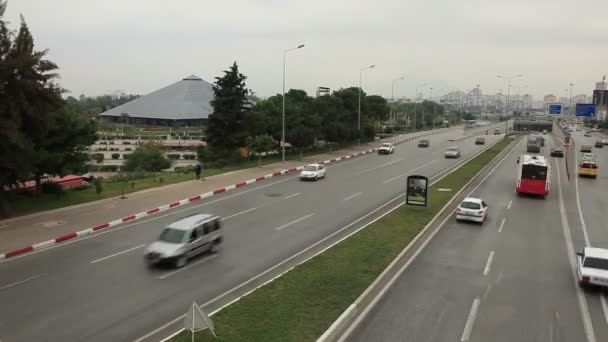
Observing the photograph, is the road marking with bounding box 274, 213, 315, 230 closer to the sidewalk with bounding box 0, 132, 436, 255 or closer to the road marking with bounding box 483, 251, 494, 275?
the sidewalk with bounding box 0, 132, 436, 255

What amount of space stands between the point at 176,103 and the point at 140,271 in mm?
156434

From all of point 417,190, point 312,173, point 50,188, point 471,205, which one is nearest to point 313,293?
point 471,205

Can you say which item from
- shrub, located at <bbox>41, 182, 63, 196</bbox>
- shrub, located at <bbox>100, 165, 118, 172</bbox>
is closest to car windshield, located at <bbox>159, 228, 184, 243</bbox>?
shrub, located at <bbox>41, 182, 63, 196</bbox>

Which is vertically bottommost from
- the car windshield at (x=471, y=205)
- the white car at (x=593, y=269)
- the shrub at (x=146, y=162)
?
the shrub at (x=146, y=162)

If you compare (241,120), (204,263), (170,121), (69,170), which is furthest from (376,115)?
(170,121)

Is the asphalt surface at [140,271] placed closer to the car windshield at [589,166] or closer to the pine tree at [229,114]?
the pine tree at [229,114]

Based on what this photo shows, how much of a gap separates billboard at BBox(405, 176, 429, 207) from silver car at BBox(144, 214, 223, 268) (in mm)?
12270

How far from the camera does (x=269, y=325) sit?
37.1ft

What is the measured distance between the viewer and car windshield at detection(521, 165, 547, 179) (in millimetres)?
30308

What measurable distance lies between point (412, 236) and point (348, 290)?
23.6 ft

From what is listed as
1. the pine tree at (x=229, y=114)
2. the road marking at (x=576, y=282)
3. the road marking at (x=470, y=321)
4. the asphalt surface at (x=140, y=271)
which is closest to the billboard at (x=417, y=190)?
the asphalt surface at (x=140, y=271)

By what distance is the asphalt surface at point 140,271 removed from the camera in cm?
1188

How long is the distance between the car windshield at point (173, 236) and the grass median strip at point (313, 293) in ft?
14.0

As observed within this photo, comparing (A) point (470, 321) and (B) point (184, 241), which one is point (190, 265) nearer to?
(B) point (184, 241)
